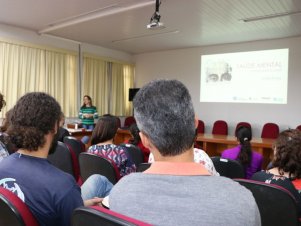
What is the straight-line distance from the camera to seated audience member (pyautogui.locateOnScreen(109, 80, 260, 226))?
2.34 ft

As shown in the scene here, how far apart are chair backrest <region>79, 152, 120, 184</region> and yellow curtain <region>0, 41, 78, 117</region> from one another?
4.27m

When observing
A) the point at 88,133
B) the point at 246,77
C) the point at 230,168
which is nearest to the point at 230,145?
the point at 246,77

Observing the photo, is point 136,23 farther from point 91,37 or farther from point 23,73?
point 23,73

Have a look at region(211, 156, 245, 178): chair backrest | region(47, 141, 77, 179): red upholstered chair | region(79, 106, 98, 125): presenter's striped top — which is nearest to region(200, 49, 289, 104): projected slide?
region(79, 106, 98, 125): presenter's striped top

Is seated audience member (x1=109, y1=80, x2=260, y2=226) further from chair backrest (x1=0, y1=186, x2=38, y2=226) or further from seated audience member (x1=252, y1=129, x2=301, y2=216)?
seated audience member (x1=252, y1=129, x2=301, y2=216)

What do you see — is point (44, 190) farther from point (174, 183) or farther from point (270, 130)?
point (270, 130)

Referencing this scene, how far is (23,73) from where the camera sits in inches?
255

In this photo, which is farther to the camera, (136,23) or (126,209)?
(136,23)

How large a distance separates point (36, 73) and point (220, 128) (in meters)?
4.56

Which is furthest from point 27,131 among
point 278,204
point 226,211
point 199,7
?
point 199,7

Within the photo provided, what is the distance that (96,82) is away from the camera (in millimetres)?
8109

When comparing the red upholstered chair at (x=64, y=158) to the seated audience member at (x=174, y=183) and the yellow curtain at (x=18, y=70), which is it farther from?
the yellow curtain at (x=18, y=70)

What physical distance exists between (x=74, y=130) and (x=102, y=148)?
3.68 m

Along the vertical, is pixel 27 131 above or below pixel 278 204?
above
